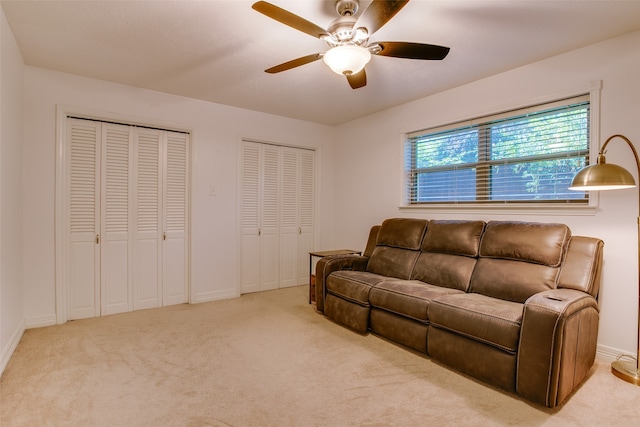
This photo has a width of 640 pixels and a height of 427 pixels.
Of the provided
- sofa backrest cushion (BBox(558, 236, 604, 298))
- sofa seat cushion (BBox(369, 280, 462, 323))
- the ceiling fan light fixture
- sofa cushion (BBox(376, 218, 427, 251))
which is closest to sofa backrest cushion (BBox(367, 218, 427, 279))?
sofa cushion (BBox(376, 218, 427, 251))

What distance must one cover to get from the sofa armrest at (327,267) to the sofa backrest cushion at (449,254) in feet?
2.23

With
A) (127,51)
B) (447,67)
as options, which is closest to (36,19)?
(127,51)

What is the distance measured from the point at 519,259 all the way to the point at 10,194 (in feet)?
13.3

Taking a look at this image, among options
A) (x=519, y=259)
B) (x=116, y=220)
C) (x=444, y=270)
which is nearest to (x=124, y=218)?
(x=116, y=220)

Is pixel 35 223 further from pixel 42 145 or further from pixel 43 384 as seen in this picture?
pixel 43 384

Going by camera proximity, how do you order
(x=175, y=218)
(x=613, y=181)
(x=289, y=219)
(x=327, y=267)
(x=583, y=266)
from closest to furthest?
1. (x=613, y=181)
2. (x=583, y=266)
3. (x=327, y=267)
4. (x=175, y=218)
5. (x=289, y=219)

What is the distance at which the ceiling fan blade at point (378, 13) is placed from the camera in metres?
1.56

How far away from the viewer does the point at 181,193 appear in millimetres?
3850

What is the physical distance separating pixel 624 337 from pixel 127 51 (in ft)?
14.6

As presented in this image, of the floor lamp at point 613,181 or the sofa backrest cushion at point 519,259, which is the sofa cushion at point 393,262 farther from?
the floor lamp at point 613,181

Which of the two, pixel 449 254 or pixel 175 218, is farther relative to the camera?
pixel 175 218

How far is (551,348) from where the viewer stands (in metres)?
1.79

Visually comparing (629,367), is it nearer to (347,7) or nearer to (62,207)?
(347,7)

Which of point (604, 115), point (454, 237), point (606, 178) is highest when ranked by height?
point (604, 115)
